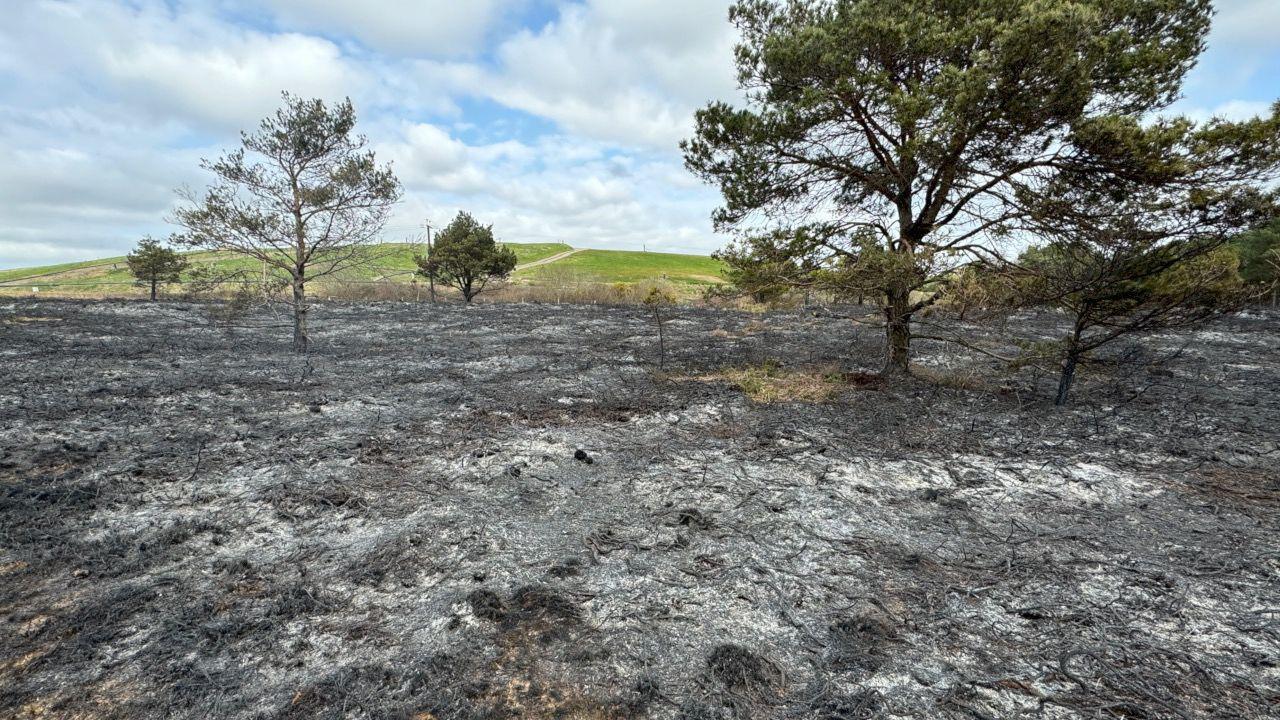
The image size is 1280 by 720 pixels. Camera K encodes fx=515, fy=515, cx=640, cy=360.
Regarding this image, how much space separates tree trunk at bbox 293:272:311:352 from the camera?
14.3 meters

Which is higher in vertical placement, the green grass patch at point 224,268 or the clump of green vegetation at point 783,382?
the green grass patch at point 224,268

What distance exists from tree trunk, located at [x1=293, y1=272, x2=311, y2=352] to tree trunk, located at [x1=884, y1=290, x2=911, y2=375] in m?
14.9

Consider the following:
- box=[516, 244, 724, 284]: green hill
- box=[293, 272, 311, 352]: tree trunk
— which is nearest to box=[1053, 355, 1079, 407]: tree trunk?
box=[293, 272, 311, 352]: tree trunk

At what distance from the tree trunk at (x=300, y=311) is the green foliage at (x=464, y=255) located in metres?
17.7

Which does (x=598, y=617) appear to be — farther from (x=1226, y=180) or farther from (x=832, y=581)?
(x=1226, y=180)

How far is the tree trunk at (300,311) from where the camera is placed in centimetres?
1427

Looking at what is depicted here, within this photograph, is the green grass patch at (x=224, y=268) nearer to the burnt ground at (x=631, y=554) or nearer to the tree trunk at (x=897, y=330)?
the burnt ground at (x=631, y=554)

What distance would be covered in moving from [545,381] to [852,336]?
45.2 ft

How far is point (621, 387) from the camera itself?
462 inches

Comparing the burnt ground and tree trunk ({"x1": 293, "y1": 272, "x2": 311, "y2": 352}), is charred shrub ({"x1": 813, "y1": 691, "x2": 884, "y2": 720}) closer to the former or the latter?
the burnt ground

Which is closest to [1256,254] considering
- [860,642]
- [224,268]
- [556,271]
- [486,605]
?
[860,642]

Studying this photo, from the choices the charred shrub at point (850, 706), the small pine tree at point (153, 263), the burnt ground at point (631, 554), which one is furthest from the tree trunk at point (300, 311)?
the small pine tree at point (153, 263)

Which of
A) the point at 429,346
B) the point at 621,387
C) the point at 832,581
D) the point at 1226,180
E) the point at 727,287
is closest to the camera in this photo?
the point at 832,581

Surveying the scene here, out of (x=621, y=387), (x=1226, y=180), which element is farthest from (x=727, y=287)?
(x=1226, y=180)
